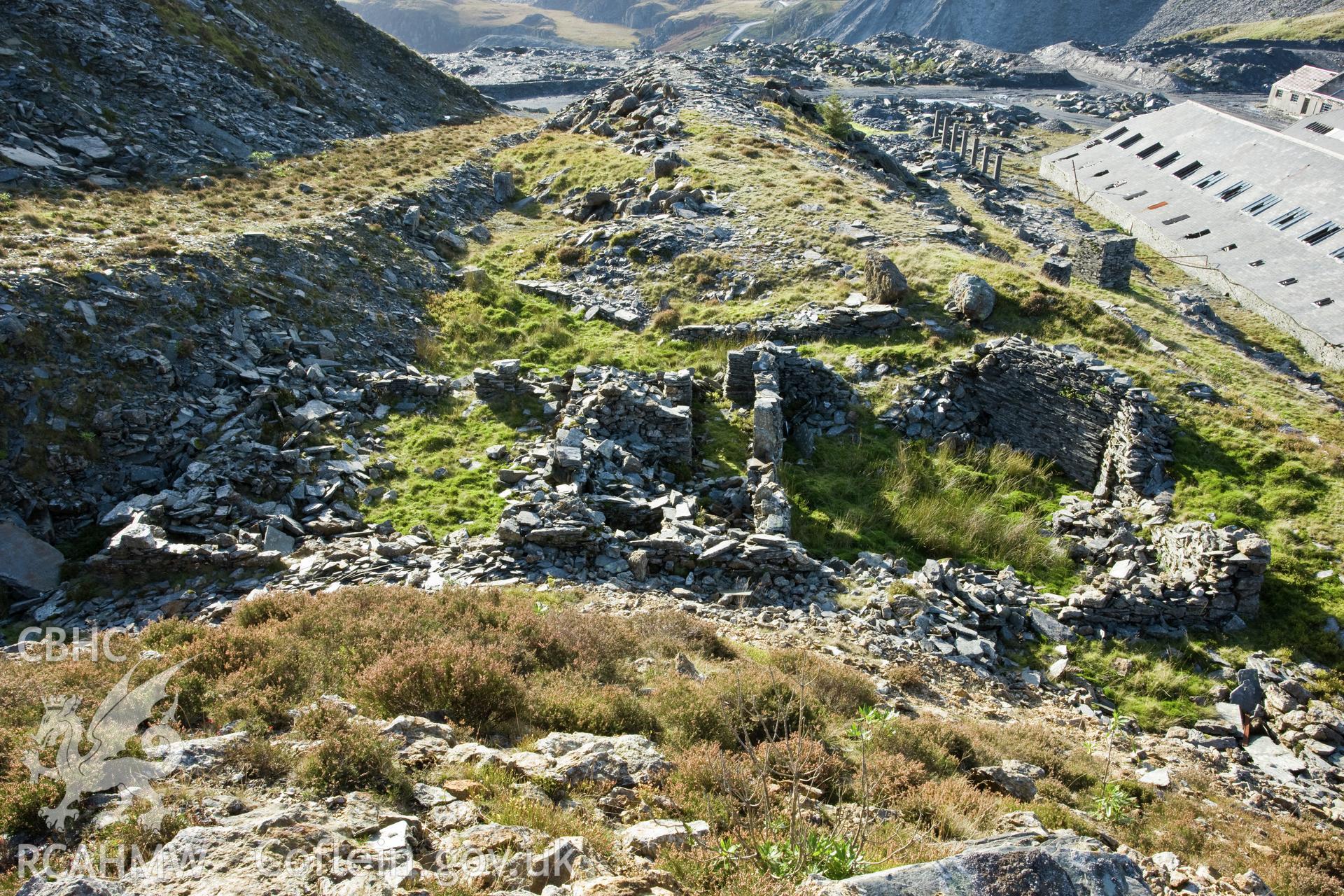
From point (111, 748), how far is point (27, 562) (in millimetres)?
7760

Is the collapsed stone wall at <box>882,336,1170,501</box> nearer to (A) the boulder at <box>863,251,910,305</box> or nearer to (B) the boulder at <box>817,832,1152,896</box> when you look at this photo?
(A) the boulder at <box>863,251,910,305</box>

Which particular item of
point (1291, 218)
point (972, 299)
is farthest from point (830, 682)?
point (1291, 218)

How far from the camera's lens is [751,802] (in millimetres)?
5539

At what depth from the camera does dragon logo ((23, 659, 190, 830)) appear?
4730 millimetres

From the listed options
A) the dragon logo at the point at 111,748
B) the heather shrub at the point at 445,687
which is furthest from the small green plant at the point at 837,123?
the dragon logo at the point at 111,748

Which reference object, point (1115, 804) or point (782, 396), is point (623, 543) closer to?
point (782, 396)

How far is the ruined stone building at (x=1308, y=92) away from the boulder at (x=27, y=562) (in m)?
79.5

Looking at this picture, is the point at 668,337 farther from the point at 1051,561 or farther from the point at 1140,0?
the point at 1140,0

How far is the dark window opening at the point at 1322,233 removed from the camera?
30109 mm

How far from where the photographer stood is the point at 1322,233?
3044 cm

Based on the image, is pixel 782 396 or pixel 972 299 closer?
pixel 782 396

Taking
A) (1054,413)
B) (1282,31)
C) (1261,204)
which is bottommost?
(1054,413)

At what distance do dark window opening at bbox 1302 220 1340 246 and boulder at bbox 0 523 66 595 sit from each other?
44050mm

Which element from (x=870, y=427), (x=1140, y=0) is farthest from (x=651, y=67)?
(x=1140, y=0)
